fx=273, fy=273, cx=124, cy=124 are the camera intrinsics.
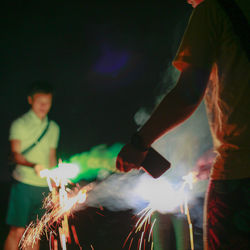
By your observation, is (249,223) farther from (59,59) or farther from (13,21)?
(13,21)

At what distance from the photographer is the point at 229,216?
999 mm

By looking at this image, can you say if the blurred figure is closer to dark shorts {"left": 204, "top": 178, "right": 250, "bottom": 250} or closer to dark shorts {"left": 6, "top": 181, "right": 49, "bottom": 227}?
dark shorts {"left": 204, "top": 178, "right": 250, "bottom": 250}

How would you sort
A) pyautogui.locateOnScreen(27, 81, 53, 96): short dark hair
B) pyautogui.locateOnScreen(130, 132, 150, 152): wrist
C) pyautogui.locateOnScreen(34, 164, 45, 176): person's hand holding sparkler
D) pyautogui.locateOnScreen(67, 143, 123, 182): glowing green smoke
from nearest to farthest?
pyautogui.locateOnScreen(130, 132, 150, 152): wrist → pyautogui.locateOnScreen(34, 164, 45, 176): person's hand holding sparkler → pyautogui.locateOnScreen(27, 81, 53, 96): short dark hair → pyautogui.locateOnScreen(67, 143, 123, 182): glowing green smoke

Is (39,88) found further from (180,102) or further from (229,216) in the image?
(229,216)

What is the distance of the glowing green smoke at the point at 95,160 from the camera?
5492mm

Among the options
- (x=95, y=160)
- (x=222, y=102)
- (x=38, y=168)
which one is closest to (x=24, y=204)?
(x=38, y=168)

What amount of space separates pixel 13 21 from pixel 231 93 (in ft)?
20.0

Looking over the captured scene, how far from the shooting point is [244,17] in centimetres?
100

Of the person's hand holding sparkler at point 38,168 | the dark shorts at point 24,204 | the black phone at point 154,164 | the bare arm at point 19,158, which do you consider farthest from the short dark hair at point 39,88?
the black phone at point 154,164

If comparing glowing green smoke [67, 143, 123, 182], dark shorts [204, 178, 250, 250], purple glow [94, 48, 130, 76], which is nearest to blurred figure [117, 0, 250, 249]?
dark shorts [204, 178, 250, 250]

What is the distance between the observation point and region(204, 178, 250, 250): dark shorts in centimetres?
98

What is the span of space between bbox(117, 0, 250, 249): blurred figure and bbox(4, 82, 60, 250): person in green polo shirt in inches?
88.0

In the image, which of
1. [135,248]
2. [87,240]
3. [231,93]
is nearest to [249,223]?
[231,93]

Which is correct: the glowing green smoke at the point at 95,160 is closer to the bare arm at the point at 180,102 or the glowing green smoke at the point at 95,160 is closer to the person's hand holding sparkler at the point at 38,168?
the person's hand holding sparkler at the point at 38,168
